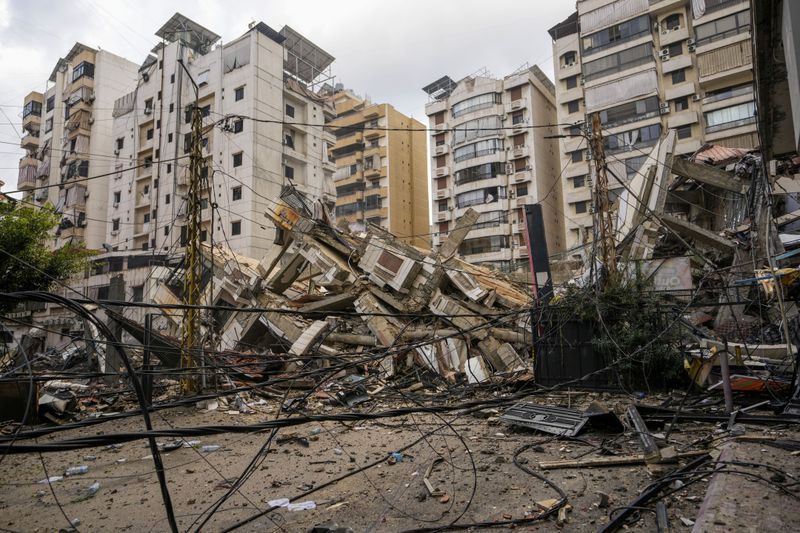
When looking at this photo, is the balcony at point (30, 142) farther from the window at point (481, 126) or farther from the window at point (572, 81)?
the window at point (572, 81)

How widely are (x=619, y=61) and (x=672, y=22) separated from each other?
423 cm

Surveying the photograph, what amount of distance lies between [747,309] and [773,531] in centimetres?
1382

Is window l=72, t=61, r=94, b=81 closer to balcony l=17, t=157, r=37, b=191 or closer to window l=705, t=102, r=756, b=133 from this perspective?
balcony l=17, t=157, r=37, b=191

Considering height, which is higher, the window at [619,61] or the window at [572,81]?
the window at [572,81]

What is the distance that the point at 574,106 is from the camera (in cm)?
3850

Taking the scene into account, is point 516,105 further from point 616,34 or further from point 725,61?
point 725,61

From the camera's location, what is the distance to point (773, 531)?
3115 millimetres

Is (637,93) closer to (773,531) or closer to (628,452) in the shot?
(628,452)

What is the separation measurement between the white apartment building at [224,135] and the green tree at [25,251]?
35.2 feet


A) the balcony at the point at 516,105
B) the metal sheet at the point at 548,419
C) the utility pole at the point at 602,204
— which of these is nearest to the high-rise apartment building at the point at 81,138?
the balcony at the point at 516,105

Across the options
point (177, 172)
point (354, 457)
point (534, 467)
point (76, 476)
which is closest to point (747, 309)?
point (534, 467)

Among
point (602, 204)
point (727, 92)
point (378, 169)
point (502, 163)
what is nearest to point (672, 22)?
point (727, 92)

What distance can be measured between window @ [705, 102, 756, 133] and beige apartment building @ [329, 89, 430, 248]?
26.1 m

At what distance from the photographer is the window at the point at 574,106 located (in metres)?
38.3
